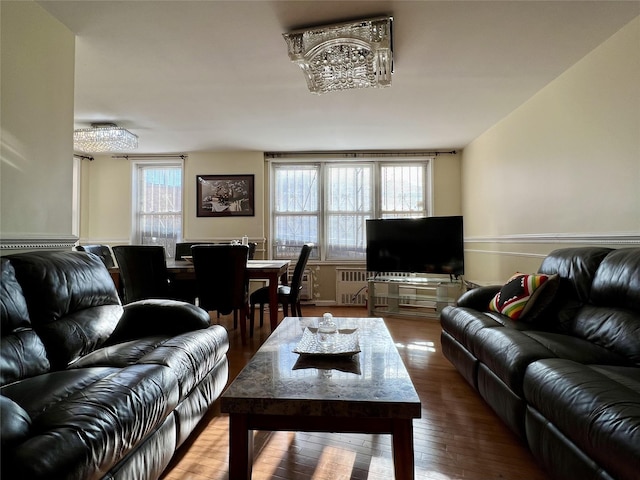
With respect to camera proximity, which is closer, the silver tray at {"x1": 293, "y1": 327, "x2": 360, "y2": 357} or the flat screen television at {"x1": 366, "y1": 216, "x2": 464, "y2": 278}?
the silver tray at {"x1": 293, "y1": 327, "x2": 360, "y2": 357}

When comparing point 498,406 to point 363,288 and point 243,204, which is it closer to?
point 363,288

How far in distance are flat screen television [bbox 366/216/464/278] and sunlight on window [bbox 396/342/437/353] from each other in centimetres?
125

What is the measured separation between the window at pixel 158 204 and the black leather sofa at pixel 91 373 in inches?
131

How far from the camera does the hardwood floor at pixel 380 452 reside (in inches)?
53.4

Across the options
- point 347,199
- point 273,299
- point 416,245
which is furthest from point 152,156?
point 416,245

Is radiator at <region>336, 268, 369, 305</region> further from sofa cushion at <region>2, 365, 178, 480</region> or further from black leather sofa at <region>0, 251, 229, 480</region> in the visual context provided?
sofa cushion at <region>2, 365, 178, 480</region>

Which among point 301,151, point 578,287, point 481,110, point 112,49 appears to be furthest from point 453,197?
point 112,49

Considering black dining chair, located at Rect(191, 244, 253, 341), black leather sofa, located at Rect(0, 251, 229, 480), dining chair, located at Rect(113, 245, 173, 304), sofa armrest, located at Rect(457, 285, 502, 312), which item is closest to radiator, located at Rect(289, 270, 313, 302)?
black dining chair, located at Rect(191, 244, 253, 341)

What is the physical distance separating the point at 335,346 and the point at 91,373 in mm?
1029

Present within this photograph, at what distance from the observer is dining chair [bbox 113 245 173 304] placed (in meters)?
2.75

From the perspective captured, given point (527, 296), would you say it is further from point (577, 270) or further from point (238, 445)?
point (238, 445)

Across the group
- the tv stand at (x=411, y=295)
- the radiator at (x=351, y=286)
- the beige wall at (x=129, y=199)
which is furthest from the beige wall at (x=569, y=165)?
the beige wall at (x=129, y=199)

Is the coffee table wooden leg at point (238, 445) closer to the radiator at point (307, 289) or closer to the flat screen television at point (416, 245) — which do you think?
the flat screen television at point (416, 245)

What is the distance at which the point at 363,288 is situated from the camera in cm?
484
